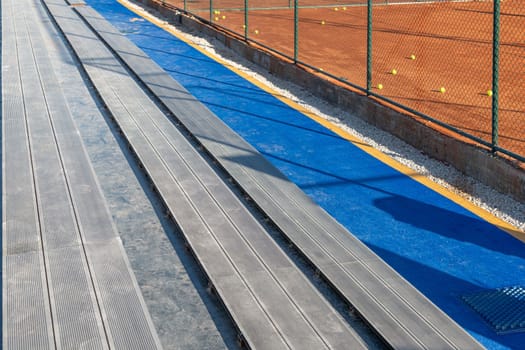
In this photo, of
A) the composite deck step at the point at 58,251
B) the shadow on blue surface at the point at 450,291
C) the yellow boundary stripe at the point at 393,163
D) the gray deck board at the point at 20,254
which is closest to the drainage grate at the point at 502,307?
the shadow on blue surface at the point at 450,291

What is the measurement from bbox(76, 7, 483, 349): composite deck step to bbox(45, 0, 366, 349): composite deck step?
232mm

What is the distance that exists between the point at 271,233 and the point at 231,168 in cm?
194

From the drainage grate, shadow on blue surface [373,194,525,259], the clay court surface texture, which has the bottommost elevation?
the drainage grate

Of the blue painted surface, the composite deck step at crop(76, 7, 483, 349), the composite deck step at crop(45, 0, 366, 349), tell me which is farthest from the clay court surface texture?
the composite deck step at crop(45, 0, 366, 349)

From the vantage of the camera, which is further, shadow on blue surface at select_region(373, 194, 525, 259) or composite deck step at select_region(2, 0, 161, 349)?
shadow on blue surface at select_region(373, 194, 525, 259)

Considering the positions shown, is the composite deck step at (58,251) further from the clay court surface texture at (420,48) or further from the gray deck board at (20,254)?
the clay court surface texture at (420,48)

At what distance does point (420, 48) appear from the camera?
17.9m

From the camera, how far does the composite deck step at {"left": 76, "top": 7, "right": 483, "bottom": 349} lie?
225 inches

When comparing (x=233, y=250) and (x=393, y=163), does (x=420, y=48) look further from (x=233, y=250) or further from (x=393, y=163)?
(x=233, y=250)

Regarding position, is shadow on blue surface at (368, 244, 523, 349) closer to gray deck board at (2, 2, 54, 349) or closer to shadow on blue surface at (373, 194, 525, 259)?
shadow on blue surface at (373, 194, 525, 259)

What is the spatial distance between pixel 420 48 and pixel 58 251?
41.5 ft

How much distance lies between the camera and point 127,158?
32.8 feet

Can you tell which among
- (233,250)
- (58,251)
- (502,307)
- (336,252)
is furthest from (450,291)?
(58,251)

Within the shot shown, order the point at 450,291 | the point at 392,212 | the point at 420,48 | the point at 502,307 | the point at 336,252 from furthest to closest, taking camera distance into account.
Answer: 1. the point at 420,48
2. the point at 392,212
3. the point at 336,252
4. the point at 450,291
5. the point at 502,307
